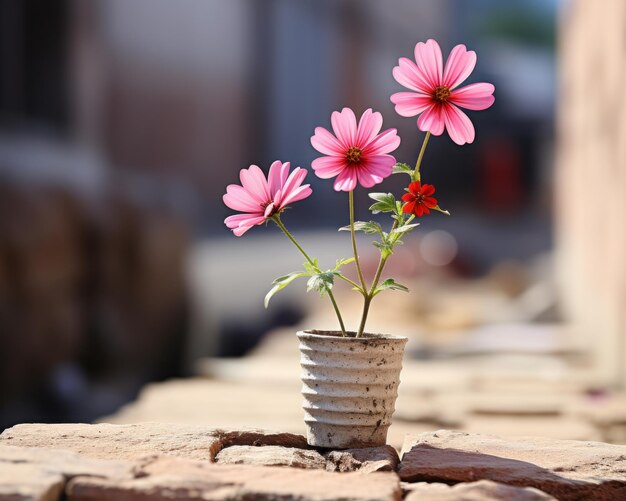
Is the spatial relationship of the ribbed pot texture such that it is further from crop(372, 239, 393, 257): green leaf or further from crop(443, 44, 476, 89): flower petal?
crop(443, 44, 476, 89): flower petal

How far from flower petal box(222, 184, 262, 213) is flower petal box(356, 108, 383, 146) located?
0.79ft

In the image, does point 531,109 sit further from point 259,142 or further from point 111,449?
point 111,449

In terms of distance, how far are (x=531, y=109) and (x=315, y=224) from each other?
31.2 feet

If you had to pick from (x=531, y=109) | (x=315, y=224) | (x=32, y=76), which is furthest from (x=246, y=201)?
(x=531, y=109)

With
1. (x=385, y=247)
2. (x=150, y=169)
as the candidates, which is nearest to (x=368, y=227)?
(x=385, y=247)

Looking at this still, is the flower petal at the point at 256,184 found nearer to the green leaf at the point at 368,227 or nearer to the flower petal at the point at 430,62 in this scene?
the green leaf at the point at 368,227

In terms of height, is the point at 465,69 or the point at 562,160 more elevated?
the point at 562,160

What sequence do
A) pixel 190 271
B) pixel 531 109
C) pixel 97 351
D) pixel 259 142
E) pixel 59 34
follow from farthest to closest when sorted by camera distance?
pixel 531 109, pixel 259 142, pixel 190 271, pixel 59 34, pixel 97 351

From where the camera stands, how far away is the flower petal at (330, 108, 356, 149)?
2.06m

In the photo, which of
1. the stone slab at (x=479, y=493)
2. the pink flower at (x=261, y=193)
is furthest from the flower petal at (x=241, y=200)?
the stone slab at (x=479, y=493)

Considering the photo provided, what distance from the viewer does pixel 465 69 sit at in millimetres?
2057

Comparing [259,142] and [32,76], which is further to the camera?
[259,142]

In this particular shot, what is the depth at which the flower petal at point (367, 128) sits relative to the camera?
6.75ft

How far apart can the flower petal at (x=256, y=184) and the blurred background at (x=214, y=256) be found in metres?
1.64
